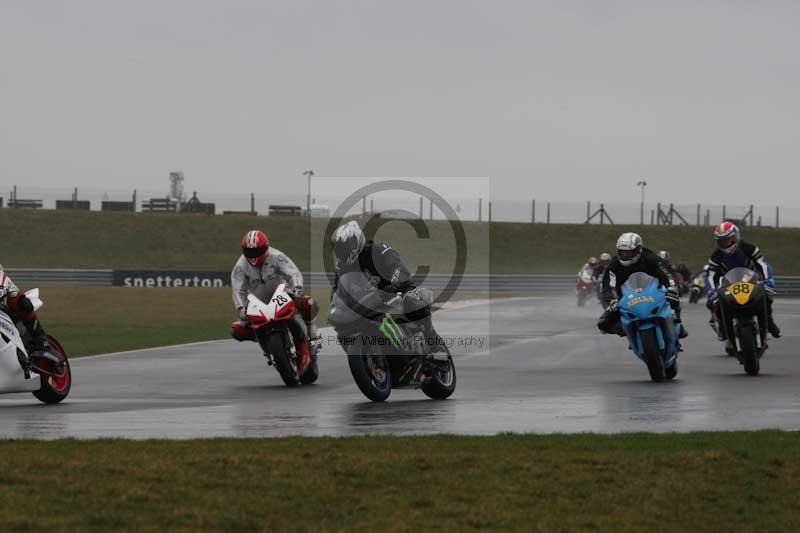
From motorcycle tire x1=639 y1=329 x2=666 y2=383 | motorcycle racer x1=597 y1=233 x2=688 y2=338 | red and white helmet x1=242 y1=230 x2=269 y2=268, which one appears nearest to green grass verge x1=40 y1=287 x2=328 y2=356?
red and white helmet x1=242 y1=230 x2=269 y2=268

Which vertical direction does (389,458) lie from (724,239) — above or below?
below

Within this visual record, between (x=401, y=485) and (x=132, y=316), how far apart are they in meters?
29.9

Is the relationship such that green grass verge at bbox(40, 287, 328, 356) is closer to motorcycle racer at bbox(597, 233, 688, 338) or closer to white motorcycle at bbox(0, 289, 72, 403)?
white motorcycle at bbox(0, 289, 72, 403)

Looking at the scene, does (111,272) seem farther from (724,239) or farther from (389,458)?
(389,458)

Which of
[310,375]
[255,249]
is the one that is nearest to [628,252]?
[310,375]

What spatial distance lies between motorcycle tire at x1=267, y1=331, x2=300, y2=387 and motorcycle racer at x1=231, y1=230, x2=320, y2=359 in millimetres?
250

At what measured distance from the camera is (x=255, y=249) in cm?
1617

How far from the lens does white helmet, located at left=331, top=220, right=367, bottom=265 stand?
12.9m

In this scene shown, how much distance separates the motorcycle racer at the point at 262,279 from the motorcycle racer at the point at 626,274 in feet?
11.3

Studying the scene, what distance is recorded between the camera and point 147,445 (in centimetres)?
940

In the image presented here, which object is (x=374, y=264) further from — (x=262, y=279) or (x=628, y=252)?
(x=628, y=252)

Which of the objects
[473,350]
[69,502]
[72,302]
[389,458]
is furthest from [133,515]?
[72,302]

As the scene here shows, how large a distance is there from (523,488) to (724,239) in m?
11.3

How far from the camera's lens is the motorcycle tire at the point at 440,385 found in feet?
45.8
